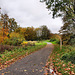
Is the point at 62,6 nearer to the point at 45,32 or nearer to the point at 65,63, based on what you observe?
the point at 65,63

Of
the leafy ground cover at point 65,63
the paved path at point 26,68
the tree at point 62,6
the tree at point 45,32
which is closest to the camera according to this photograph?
the leafy ground cover at point 65,63

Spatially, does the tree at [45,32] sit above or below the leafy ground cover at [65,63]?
above

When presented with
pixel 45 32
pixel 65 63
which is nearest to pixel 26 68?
pixel 65 63

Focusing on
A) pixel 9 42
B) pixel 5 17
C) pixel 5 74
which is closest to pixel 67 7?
pixel 5 74

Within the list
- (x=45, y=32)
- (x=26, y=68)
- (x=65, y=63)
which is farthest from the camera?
(x=45, y=32)

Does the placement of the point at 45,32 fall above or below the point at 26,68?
above

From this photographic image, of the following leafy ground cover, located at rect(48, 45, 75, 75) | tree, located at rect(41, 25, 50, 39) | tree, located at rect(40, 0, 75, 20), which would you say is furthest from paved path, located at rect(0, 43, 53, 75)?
tree, located at rect(41, 25, 50, 39)

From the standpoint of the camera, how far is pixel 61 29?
1575cm

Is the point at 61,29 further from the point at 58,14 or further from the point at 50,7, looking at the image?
the point at 50,7

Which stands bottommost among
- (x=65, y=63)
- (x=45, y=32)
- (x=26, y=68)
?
(x=26, y=68)

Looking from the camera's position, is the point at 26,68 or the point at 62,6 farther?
the point at 62,6

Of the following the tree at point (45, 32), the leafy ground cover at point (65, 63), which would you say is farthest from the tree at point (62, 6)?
the tree at point (45, 32)

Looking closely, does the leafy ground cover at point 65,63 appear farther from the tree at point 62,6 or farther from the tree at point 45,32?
the tree at point 45,32

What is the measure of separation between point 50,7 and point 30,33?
35.4 meters
